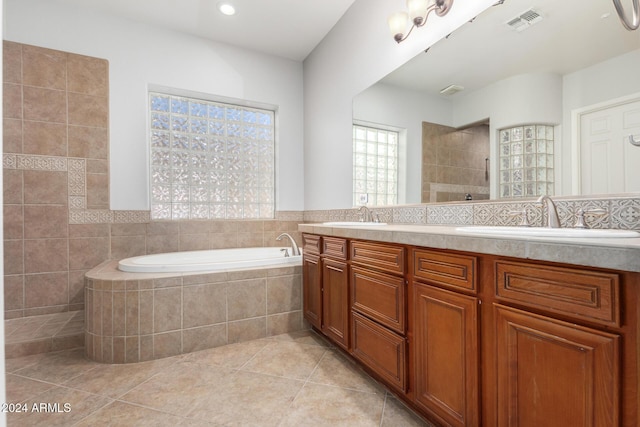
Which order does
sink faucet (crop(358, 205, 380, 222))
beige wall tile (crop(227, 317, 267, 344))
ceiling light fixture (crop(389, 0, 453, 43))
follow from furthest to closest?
sink faucet (crop(358, 205, 380, 222))
beige wall tile (crop(227, 317, 267, 344))
ceiling light fixture (crop(389, 0, 453, 43))

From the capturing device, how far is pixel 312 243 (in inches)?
92.3

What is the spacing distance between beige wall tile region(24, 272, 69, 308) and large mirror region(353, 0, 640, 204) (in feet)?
9.45

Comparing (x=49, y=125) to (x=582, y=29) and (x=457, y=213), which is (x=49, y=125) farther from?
(x=582, y=29)

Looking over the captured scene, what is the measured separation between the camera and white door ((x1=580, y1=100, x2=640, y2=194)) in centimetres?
118

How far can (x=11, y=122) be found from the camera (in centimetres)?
251

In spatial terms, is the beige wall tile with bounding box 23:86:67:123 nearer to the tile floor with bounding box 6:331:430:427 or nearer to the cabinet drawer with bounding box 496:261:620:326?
the tile floor with bounding box 6:331:430:427

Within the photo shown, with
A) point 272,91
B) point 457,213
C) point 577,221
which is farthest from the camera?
point 272,91

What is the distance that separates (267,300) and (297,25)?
101 inches

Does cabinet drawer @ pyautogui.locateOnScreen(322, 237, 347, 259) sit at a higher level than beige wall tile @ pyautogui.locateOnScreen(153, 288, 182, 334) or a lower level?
higher

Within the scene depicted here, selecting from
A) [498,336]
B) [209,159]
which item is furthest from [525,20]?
[209,159]

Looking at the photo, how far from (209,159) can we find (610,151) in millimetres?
3147

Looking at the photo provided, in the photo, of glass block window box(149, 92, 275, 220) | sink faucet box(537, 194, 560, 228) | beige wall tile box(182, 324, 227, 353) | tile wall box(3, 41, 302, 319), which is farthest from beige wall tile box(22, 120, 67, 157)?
sink faucet box(537, 194, 560, 228)

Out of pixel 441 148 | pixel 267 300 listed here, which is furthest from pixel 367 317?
pixel 441 148

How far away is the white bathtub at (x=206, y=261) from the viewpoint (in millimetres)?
2209
